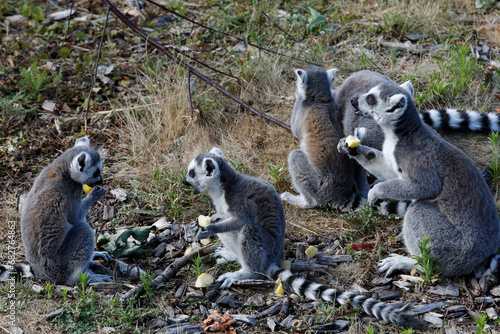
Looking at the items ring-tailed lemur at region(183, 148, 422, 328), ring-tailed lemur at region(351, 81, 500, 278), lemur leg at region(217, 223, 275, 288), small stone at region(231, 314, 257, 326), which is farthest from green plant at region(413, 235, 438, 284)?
small stone at region(231, 314, 257, 326)

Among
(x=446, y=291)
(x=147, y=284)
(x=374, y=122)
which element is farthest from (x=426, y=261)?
(x=147, y=284)

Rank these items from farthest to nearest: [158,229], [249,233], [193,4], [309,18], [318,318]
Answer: [193,4] → [309,18] → [158,229] → [249,233] → [318,318]

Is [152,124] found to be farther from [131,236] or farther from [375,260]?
[375,260]

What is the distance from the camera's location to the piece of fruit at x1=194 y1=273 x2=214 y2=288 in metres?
4.21

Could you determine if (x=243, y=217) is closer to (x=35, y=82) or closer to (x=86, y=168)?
(x=86, y=168)

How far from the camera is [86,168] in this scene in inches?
175

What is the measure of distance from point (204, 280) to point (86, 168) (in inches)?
54.2

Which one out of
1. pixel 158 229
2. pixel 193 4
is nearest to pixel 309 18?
pixel 193 4

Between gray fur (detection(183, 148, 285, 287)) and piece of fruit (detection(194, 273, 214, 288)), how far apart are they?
8 cm

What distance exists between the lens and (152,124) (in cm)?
650

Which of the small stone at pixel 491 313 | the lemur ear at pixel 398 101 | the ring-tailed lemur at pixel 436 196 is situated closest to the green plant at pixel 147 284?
the ring-tailed lemur at pixel 436 196

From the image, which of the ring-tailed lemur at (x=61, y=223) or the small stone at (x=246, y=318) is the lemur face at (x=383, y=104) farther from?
the ring-tailed lemur at (x=61, y=223)

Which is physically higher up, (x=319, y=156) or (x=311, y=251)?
(x=319, y=156)

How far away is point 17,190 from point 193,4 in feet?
15.2
